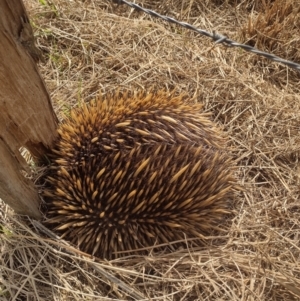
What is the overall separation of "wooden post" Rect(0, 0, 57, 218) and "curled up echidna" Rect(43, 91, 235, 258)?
3.8 inches

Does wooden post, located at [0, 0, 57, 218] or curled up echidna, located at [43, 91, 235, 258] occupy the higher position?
wooden post, located at [0, 0, 57, 218]

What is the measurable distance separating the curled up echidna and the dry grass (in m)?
0.11

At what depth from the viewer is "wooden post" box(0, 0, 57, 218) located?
1447 millimetres

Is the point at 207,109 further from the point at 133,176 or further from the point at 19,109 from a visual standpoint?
the point at 19,109

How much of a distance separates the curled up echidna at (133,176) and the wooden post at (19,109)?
0.32 feet

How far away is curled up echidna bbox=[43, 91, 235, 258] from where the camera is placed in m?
1.82

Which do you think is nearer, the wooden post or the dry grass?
the wooden post

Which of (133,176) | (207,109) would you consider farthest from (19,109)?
(207,109)

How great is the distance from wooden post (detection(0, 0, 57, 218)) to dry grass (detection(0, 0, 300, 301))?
0.64 feet

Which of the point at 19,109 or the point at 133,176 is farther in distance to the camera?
the point at 133,176

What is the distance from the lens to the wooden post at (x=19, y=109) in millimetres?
1447

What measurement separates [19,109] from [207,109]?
3.51 feet

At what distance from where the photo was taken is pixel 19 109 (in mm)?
1659

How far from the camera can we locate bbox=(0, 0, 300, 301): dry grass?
1.89 meters
